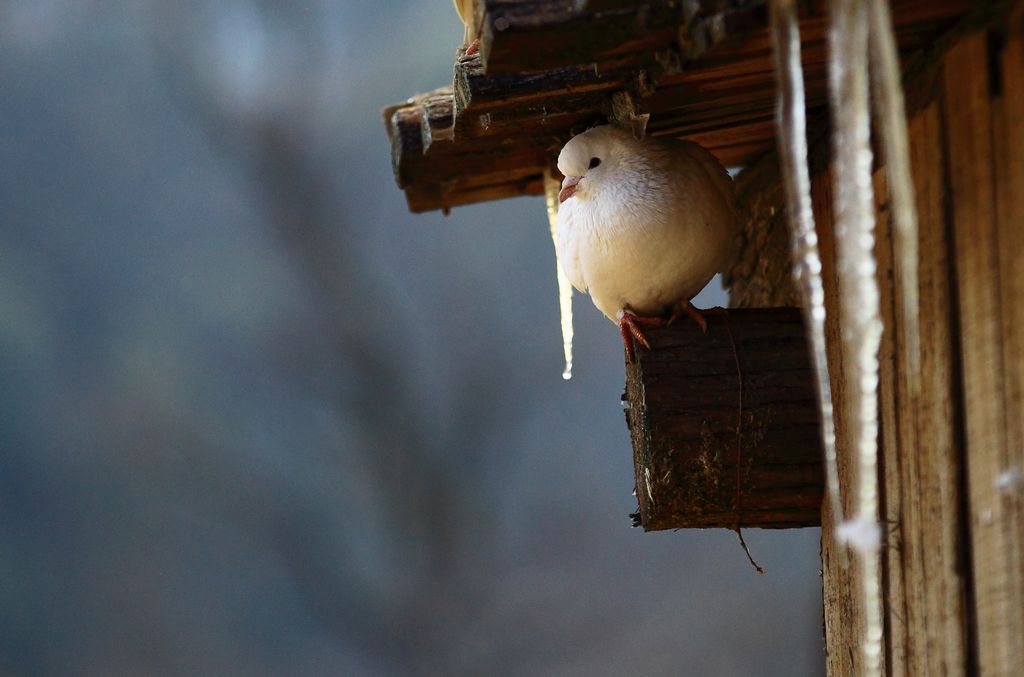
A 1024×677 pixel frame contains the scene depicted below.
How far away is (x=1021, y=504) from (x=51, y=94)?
25.6 feet

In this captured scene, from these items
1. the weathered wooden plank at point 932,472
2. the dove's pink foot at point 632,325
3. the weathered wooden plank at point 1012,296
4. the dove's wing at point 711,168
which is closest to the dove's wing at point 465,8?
the dove's wing at point 711,168

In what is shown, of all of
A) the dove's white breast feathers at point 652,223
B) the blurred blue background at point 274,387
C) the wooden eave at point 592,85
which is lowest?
the blurred blue background at point 274,387

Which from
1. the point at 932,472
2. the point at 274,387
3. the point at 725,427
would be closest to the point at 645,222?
the point at 725,427

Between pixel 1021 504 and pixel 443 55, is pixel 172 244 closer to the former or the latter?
pixel 443 55

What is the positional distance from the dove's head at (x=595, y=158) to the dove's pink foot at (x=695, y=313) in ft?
1.09

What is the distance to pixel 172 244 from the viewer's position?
8.23m

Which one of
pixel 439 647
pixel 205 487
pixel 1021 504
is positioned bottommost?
pixel 439 647

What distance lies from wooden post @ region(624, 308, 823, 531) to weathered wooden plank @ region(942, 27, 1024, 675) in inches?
24.5

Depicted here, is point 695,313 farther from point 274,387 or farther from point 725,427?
point 274,387

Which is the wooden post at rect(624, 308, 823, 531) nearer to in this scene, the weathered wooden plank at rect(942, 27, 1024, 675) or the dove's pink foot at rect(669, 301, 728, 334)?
the dove's pink foot at rect(669, 301, 728, 334)

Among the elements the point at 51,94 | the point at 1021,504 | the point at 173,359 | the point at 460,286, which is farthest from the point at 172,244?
the point at 1021,504

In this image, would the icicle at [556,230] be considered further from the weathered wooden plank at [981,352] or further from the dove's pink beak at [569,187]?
the weathered wooden plank at [981,352]

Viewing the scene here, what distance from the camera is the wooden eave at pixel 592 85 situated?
6.23 feet

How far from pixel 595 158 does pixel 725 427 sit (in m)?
0.72
